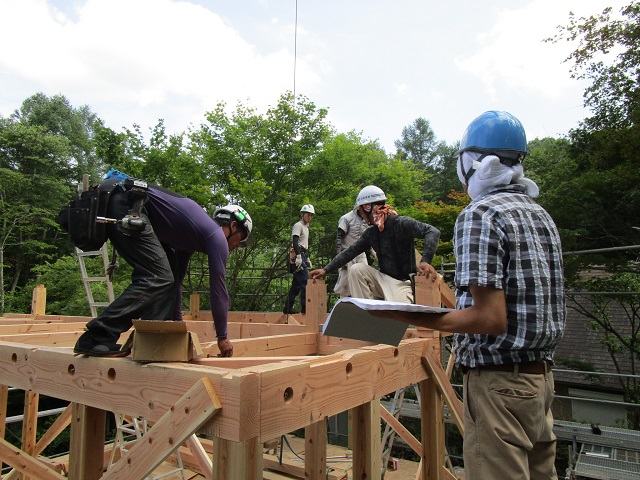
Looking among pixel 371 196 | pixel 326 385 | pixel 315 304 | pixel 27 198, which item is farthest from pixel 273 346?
pixel 27 198

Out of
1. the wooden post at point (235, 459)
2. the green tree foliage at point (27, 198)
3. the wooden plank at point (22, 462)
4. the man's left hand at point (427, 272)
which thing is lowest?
the wooden plank at point (22, 462)

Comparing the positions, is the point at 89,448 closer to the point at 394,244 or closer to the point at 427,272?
the point at 427,272

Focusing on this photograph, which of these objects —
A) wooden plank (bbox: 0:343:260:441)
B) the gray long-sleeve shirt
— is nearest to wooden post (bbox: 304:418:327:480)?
the gray long-sleeve shirt

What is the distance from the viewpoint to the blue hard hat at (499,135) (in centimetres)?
181

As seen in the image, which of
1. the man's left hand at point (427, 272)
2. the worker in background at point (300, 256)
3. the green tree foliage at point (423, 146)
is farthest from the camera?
the green tree foliage at point (423, 146)

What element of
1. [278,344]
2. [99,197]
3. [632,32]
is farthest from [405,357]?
[632,32]

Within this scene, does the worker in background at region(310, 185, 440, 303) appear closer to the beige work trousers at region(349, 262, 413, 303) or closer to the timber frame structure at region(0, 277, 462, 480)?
the beige work trousers at region(349, 262, 413, 303)

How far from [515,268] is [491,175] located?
393 millimetres

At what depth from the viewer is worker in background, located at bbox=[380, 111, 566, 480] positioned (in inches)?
60.2

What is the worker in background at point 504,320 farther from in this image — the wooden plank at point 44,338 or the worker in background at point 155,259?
the wooden plank at point 44,338

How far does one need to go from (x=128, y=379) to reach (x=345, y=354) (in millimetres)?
1021

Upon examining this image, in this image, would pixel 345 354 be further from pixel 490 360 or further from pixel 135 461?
pixel 135 461

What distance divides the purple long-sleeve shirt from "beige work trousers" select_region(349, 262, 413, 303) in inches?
86.1

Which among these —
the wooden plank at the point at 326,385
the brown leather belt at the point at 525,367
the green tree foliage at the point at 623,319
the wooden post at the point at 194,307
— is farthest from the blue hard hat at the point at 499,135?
the green tree foliage at the point at 623,319
